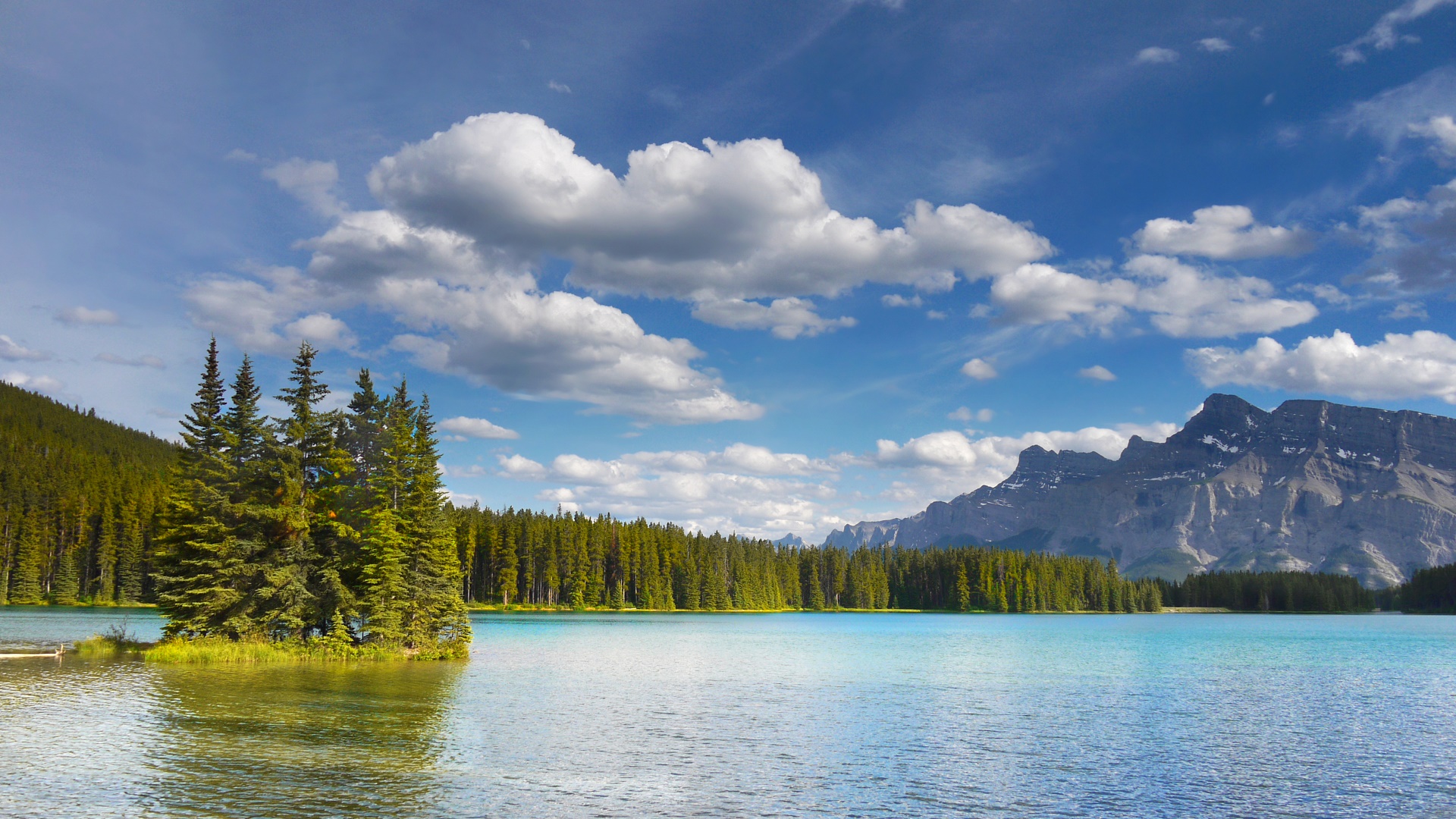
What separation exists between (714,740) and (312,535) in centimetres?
4078

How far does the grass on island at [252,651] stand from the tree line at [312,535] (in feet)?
1.44

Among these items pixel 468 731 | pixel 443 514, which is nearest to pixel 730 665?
pixel 443 514

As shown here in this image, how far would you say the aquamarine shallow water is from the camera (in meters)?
26.0

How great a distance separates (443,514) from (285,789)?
4426 centimetres

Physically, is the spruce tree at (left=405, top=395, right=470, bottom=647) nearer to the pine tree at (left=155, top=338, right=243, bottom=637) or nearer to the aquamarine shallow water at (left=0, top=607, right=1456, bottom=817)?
the aquamarine shallow water at (left=0, top=607, right=1456, bottom=817)

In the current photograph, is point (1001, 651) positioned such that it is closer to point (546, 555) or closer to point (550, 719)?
point (550, 719)

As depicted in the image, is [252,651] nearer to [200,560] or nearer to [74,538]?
[200,560]

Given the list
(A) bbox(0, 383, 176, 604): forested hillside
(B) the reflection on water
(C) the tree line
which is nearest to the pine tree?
(C) the tree line

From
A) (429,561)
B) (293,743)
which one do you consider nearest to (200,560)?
(429,561)

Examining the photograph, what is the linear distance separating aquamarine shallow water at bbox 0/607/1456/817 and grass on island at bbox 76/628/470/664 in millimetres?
2475

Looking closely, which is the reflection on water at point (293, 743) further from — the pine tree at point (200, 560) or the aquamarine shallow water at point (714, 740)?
the pine tree at point (200, 560)

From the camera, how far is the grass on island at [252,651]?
192ft

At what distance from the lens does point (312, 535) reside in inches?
2537

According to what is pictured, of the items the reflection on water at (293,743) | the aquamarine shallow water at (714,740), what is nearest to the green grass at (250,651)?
the aquamarine shallow water at (714,740)
